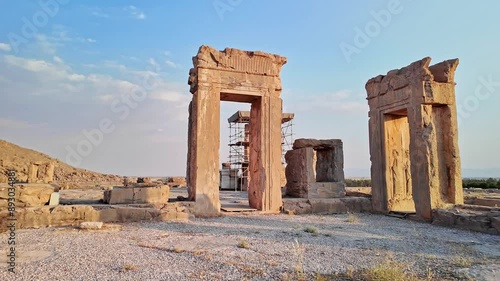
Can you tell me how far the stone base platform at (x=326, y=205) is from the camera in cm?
954

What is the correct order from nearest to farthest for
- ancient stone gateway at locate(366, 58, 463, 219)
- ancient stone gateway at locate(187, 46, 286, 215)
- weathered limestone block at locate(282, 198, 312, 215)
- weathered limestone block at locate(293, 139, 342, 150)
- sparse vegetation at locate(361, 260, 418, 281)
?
sparse vegetation at locate(361, 260, 418, 281) < ancient stone gateway at locate(366, 58, 463, 219) < ancient stone gateway at locate(187, 46, 286, 215) < weathered limestone block at locate(282, 198, 312, 215) < weathered limestone block at locate(293, 139, 342, 150)

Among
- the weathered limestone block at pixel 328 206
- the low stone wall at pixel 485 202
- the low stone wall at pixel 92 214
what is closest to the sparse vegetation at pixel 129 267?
the low stone wall at pixel 92 214

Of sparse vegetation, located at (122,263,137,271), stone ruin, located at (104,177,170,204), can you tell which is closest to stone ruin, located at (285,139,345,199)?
stone ruin, located at (104,177,170,204)

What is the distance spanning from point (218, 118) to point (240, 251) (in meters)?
4.74

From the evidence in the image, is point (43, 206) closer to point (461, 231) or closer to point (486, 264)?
point (486, 264)

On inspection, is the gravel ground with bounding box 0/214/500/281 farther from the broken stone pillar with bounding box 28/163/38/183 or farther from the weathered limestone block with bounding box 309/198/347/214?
the broken stone pillar with bounding box 28/163/38/183

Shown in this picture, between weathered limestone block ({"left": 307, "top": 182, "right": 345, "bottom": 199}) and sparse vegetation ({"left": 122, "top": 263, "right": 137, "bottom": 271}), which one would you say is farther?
weathered limestone block ({"left": 307, "top": 182, "right": 345, "bottom": 199})

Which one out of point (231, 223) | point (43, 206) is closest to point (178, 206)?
point (231, 223)

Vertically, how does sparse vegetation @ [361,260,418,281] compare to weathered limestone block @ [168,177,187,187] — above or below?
below

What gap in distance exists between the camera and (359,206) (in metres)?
10.2

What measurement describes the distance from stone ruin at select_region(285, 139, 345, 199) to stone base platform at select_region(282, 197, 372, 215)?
693 millimetres

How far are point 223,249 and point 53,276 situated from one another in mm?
2204

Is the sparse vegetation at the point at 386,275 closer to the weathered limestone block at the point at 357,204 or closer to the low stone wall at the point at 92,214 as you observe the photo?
the low stone wall at the point at 92,214

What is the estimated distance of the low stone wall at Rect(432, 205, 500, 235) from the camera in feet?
21.9
